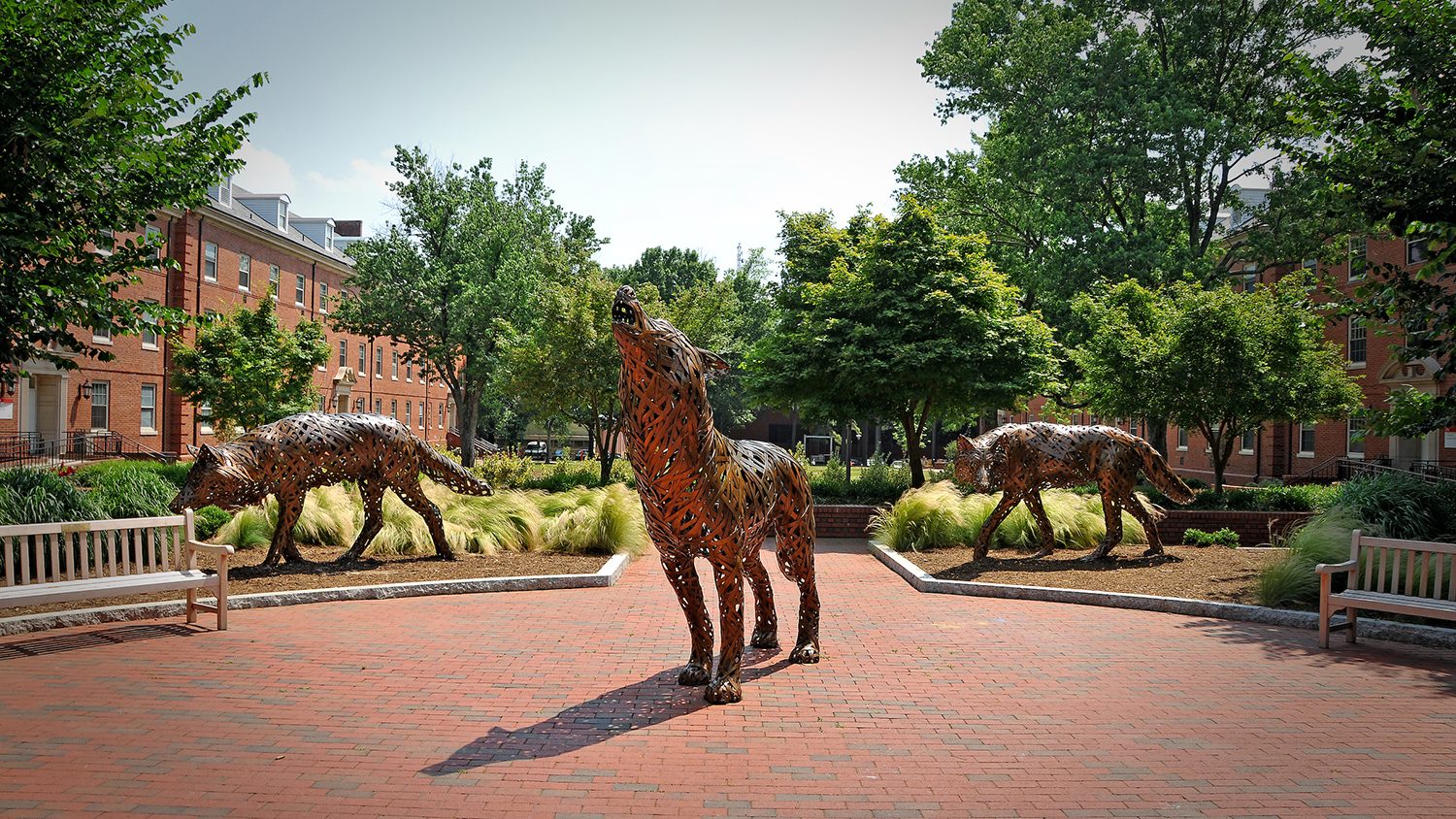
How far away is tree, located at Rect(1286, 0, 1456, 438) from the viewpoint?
9352 mm

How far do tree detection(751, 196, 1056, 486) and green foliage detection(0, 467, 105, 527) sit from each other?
12.7m

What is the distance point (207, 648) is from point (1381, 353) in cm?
3443

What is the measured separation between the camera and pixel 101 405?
30.0 metres

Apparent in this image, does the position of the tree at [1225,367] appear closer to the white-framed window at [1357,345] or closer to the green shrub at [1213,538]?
the green shrub at [1213,538]

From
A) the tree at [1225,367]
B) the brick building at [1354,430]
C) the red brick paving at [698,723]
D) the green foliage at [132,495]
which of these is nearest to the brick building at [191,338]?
the green foliage at [132,495]

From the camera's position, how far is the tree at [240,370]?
82.3 feet

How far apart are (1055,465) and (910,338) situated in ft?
22.6

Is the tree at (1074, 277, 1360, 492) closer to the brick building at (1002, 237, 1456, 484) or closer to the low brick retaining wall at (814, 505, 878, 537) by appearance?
the low brick retaining wall at (814, 505, 878, 537)

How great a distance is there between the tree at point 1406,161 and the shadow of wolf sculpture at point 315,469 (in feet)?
37.4

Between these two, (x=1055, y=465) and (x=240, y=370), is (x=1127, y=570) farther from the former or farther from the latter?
(x=240, y=370)

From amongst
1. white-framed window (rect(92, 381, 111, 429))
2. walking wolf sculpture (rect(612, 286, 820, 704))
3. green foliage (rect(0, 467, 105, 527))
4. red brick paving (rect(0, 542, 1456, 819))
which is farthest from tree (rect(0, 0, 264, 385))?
white-framed window (rect(92, 381, 111, 429))

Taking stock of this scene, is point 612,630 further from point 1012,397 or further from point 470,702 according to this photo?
point 1012,397

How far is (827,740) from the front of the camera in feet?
17.7

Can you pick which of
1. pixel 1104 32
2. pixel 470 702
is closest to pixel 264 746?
pixel 470 702
